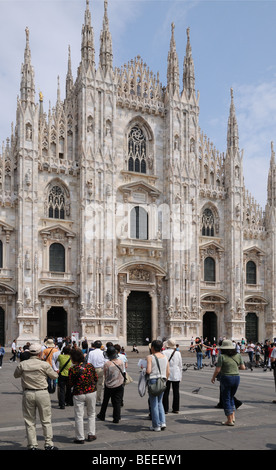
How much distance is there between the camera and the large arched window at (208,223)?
4306cm

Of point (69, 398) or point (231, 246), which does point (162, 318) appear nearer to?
point (231, 246)

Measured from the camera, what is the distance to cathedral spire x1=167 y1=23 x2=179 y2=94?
138ft

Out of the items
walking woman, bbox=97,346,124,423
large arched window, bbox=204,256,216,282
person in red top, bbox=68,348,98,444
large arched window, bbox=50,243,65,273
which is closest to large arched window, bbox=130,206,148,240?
large arched window, bbox=50,243,65,273

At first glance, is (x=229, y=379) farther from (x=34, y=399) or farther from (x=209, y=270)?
(x=209, y=270)

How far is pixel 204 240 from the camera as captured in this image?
42531 millimetres

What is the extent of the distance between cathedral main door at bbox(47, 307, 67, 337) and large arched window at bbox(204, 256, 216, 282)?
12.2 metres

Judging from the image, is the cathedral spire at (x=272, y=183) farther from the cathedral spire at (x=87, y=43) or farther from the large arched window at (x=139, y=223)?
the cathedral spire at (x=87, y=43)

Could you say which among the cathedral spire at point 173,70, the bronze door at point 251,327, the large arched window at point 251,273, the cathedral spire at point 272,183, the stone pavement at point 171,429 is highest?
the cathedral spire at point 173,70

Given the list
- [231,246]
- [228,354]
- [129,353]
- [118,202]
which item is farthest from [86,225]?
[228,354]

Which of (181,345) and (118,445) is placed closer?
(118,445)

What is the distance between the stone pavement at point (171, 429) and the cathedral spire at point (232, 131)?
102 ft

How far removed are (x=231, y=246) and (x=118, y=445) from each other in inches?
1356

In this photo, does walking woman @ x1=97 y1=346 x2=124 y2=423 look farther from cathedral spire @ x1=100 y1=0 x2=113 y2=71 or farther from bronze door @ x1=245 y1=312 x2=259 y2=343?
bronze door @ x1=245 y1=312 x2=259 y2=343

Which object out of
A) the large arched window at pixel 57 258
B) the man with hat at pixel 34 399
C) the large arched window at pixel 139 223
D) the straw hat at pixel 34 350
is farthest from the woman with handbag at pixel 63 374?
the large arched window at pixel 139 223
